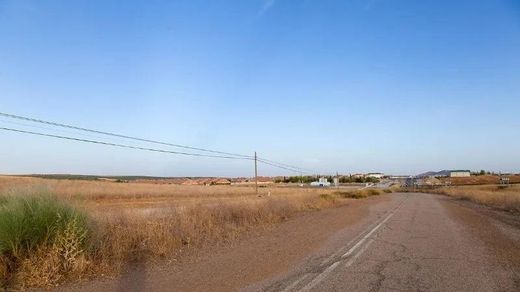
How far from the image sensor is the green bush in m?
9.04

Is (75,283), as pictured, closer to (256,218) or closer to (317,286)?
(317,286)

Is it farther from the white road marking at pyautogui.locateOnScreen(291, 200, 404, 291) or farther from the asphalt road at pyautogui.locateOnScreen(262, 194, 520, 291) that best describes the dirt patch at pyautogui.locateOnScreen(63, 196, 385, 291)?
→ the white road marking at pyautogui.locateOnScreen(291, 200, 404, 291)

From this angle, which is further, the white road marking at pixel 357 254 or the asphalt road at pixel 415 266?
the white road marking at pixel 357 254

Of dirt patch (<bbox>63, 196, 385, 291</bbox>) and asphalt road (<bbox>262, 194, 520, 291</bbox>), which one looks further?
dirt patch (<bbox>63, 196, 385, 291</bbox>)

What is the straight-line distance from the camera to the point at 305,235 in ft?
51.2

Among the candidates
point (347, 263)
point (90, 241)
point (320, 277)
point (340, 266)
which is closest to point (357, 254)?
point (347, 263)

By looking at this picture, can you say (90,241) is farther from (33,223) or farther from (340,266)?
(340,266)

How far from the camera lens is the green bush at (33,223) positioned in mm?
9039

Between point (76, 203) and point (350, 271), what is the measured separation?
640 centimetres

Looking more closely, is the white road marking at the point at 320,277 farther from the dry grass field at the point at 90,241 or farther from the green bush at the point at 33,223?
the green bush at the point at 33,223

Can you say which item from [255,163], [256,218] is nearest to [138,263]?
[256,218]

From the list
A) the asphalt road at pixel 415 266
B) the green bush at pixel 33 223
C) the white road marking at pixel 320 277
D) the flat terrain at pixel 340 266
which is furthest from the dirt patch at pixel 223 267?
the green bush at pixel 33 223

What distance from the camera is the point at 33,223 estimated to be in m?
9.57

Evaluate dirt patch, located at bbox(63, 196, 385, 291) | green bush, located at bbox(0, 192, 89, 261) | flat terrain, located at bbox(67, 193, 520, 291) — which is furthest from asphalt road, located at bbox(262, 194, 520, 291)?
green bush, located at bbox(0, 192, 89, 261)
